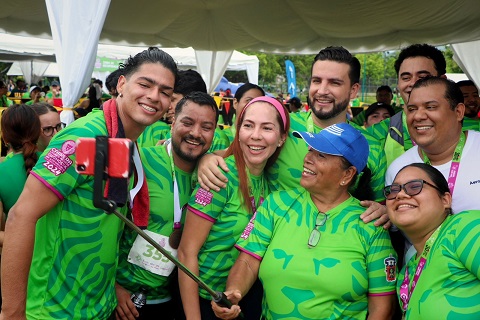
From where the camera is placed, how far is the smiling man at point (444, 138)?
237 centimetres

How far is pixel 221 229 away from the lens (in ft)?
7.92

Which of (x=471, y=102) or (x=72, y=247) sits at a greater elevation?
(x=471, y=102)

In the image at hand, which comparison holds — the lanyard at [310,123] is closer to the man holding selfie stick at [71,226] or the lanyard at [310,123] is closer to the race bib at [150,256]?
the man holding selfie stick at [71,226]

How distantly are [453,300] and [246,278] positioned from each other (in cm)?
89

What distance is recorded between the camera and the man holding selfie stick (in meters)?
1.82

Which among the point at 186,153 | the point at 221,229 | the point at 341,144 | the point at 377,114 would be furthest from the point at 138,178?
the point at 377,114

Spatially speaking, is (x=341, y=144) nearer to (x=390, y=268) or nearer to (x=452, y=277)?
(x=390, y=268)

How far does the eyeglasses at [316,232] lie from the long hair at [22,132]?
1819 millimetres

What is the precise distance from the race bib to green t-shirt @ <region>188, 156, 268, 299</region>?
181 mm

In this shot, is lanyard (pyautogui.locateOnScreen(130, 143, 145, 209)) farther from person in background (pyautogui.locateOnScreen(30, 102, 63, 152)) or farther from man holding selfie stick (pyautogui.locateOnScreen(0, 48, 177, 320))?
person in background (pyautogui.locateOnScreen(30, 102, 63, 152))

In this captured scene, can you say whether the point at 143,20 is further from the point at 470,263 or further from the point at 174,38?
the point at 470,263

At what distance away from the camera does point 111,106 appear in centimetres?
213

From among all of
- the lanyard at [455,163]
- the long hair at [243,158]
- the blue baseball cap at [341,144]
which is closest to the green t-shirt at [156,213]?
the long hair at [243,158]

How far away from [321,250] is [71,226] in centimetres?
107
